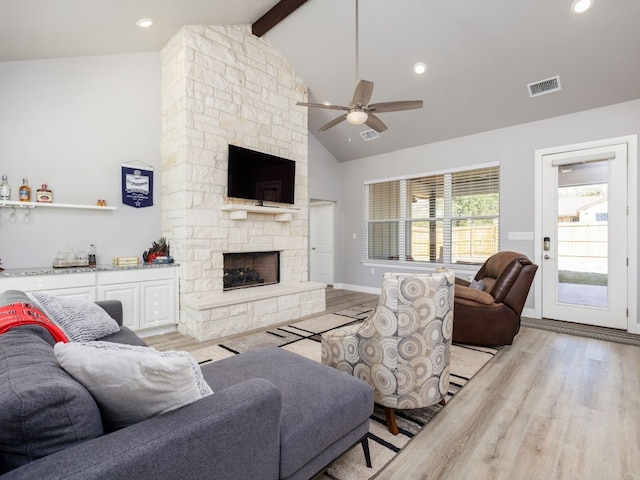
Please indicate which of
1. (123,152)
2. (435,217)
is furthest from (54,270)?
(435,217)

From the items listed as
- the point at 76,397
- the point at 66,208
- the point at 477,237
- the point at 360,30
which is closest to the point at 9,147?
the point at 66,208

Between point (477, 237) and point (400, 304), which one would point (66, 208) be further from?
point (477, 237)

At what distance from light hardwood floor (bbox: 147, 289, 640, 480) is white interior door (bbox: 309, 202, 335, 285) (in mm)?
4475

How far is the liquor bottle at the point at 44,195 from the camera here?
3.40 m

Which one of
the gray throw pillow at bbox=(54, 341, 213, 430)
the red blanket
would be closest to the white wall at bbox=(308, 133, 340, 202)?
the red blanket

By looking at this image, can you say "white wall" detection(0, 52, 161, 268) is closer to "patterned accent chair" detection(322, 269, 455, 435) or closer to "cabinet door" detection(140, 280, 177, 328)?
"cabinet door" detection(140, 280, 177, 328)

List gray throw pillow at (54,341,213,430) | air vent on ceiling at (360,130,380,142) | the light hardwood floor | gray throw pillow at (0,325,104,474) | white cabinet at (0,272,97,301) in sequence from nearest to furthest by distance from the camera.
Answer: gray throw pillow at (0,325,104,474) → gray throw pillow at (54,341,213,430) → the light hardwood floor → white cabinet at (0,272,97,301) → air vent on ceiling at (360,130,380,142)

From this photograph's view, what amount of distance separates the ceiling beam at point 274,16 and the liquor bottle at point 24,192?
3.28 metres

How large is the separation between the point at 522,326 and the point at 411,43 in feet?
12.8

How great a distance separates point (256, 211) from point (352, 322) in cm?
199

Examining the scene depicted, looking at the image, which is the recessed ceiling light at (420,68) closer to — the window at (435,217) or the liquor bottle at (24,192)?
the window at (435,217)

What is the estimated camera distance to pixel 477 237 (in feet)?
17.7

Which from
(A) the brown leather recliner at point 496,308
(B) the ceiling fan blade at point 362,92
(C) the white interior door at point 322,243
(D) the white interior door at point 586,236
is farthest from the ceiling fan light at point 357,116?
(C) the white interior door at point 322,243

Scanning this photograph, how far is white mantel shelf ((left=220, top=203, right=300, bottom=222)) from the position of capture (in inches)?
164
